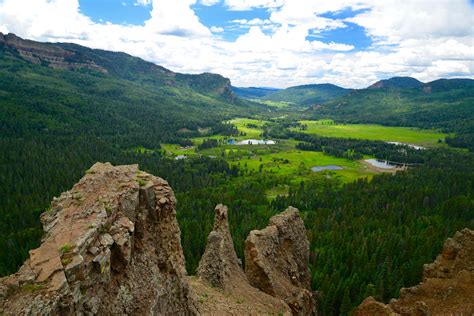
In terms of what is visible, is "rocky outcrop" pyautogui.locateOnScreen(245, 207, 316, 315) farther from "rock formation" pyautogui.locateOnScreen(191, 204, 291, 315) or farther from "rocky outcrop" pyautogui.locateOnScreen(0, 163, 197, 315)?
"rocky outcrop" pyautogui.locateOnScreen(0, 163, 197, 315)

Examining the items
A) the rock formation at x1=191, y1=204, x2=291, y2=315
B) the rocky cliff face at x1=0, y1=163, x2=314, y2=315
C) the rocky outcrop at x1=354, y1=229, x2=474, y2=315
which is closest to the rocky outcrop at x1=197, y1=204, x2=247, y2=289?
the rock formation at x1=191, y1=204, x2=291, y2=315

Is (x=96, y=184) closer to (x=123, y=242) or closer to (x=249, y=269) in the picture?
(x=123, y=242)

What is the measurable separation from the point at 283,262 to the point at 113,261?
120 ft

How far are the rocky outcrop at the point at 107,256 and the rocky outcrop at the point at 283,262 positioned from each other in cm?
1800

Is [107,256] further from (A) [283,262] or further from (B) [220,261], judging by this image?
(A) [283,262]

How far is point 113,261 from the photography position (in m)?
23.5

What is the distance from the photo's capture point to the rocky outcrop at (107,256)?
59.6 ft

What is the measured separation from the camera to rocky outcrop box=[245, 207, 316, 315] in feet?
158

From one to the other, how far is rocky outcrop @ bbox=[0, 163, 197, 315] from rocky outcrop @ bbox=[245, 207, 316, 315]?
1800cm

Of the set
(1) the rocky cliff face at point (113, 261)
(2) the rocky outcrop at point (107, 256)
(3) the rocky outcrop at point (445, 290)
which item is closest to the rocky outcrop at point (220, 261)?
(1) the rocky cliff face at point (113, 261)

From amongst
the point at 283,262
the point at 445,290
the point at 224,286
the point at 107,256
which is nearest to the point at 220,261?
the point at 224,286

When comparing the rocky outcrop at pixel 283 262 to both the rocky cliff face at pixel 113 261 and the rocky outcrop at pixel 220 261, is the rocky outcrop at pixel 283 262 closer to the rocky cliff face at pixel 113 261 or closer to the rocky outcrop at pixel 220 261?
the rocky outcrop at pixel 220 261

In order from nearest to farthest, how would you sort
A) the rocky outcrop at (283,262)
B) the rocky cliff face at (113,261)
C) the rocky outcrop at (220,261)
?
the rocky cliff face at (113,261)
the rocky outcrop at (220,261)
the rocky outcrop at (283,262)

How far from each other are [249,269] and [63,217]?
101ft
